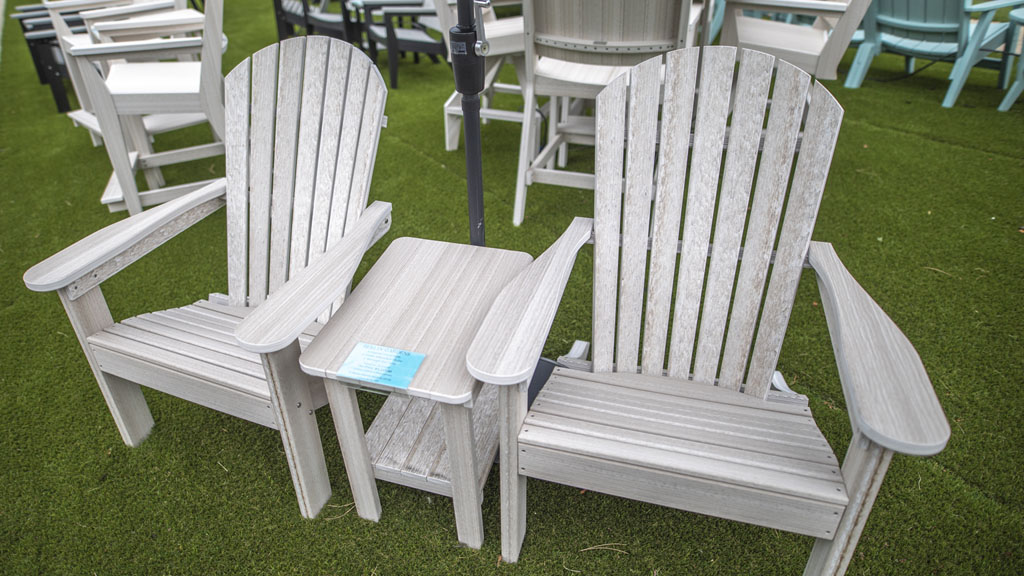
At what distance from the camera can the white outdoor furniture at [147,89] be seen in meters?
2.71

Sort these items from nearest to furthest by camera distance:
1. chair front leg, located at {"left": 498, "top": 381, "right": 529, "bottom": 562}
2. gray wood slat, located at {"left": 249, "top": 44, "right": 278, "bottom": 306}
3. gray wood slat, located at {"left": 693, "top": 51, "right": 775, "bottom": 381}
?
chair front leg, located at {"left": 498, "top": 381, "right": 529, "bottom": 562} < gray wood slat, located at {"left": 693, "top": 51, "right": 775, "bottom": 381} < gray wood slat, located at {"left": 249, "top": 44, "right": 278, "bottom": 306}

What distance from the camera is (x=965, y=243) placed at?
9.20 ft

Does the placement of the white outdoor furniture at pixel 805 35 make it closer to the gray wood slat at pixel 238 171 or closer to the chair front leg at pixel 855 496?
the chair front leg at pixel 855 496

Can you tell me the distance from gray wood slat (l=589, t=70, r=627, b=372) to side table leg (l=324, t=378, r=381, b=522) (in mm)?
652

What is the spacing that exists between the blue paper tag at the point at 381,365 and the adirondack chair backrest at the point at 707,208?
22.1 inches

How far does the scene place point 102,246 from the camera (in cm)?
165

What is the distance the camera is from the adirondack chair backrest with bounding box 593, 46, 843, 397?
4.91ft

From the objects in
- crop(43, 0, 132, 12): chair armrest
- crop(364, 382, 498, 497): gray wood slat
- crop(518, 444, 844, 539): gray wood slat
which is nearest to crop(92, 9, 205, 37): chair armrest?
crop(43, 0, 132, 12): chair armrest

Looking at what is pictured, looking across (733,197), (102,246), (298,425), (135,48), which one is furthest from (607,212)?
(135,48)

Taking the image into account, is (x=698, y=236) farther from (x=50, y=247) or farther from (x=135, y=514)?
(x=50, y=247)

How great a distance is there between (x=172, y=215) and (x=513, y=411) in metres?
1.22

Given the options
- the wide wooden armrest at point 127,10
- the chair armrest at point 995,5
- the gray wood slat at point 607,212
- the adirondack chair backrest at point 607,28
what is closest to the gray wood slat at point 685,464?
the gray wood slat at point 607,212

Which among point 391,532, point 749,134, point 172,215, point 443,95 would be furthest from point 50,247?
point 749,134

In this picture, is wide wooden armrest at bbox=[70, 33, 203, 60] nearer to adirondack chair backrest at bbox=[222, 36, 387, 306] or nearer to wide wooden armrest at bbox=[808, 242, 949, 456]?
adirondack chair backrest at bbox=[222, 36, 387, 306]
